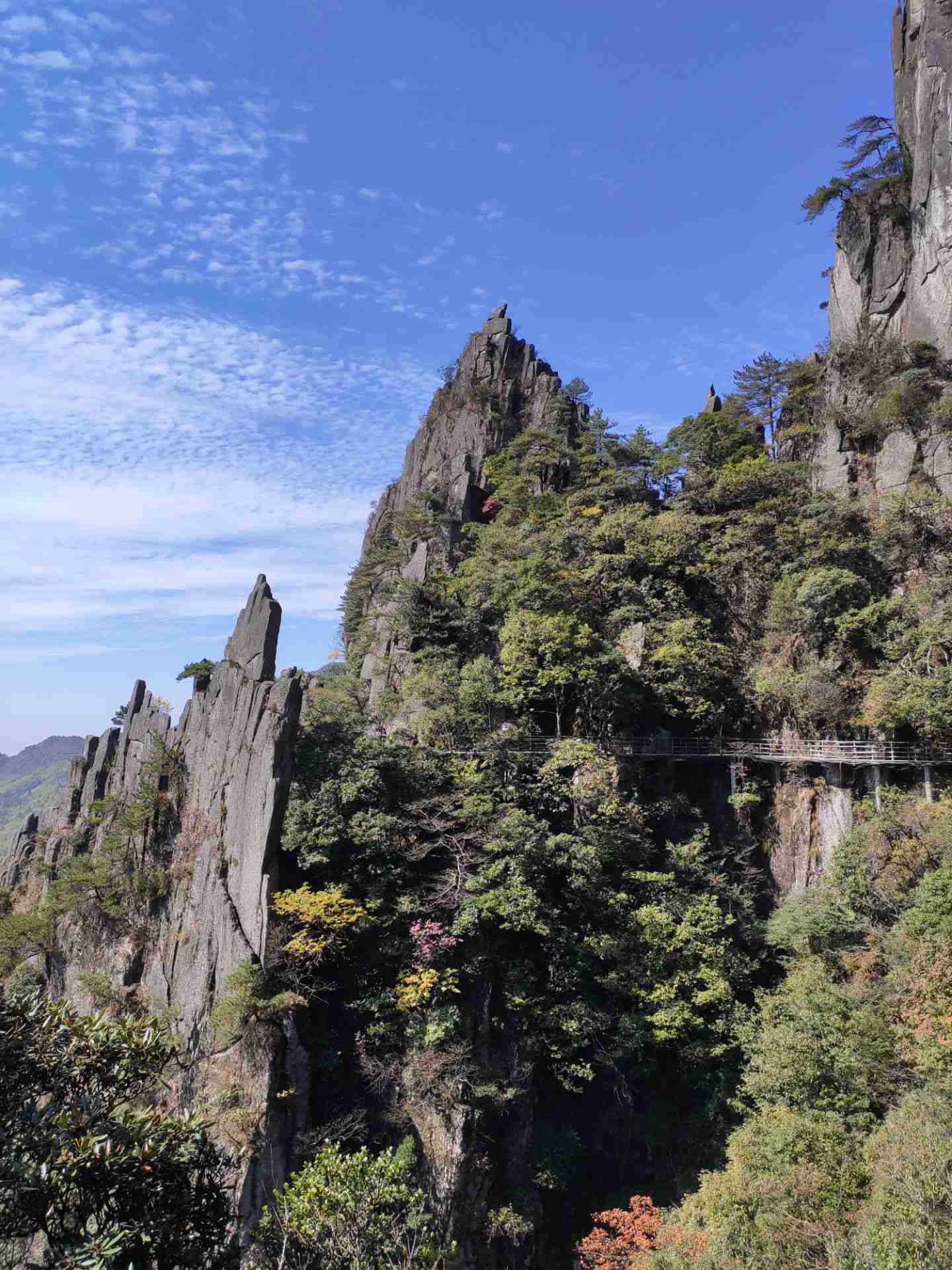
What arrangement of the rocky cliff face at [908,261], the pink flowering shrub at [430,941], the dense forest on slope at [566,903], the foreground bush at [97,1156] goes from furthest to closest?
the rocky cliff face at [908,261] < the pink flowering shrub at [430,941] < the dense forest on slope at [566,903] < the foreground bush at [97,1156]

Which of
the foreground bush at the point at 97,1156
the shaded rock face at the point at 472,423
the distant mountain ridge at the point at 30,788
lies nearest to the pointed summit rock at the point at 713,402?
the shaded rock face at the point at 472,423

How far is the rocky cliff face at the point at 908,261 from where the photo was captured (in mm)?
27250

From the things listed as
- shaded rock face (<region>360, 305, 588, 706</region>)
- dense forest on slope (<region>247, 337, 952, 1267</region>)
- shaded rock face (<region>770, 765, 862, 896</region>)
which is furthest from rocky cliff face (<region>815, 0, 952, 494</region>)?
shaded rock face (<region>360, 305, 588, 706</region>)

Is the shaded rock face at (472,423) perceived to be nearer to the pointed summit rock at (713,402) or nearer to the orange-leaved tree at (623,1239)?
the pointed summit rock at (713,402)

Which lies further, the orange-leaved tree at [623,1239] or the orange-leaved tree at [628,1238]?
the orange-leaved tree at [623,1239]

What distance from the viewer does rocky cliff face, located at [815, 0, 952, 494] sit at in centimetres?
2725

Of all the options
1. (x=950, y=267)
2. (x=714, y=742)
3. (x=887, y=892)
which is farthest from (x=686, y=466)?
(x=887, y=892)

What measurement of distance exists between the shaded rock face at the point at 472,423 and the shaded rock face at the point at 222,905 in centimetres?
1455

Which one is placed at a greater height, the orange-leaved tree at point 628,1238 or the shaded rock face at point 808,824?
the shaded rock face at point 808,824

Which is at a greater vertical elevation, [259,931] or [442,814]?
[442,814]

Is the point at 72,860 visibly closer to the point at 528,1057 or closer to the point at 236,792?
the point at 236,792

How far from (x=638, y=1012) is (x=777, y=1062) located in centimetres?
502

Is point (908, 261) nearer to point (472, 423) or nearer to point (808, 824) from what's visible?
point (472, 423)

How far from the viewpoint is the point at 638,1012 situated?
65.5 ft
